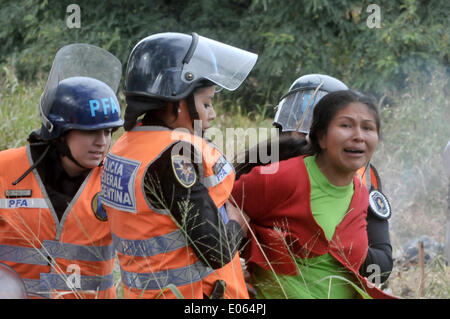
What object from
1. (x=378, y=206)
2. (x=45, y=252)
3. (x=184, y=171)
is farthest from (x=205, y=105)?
(x=45, y=252)

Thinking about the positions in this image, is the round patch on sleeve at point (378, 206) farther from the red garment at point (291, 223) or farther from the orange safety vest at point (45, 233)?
the orange safety vest at point (45, 233)

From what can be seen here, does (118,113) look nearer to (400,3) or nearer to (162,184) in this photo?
(162,184)

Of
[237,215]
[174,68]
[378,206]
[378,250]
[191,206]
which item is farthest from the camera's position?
[378,206]

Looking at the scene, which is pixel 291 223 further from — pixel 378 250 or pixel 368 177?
pixel 368 177

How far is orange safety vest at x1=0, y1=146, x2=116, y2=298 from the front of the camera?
Answer: 10.8 feet

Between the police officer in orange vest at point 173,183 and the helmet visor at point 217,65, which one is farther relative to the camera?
the helmet visor at point 217,65

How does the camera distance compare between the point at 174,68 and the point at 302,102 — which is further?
the point at 302,102

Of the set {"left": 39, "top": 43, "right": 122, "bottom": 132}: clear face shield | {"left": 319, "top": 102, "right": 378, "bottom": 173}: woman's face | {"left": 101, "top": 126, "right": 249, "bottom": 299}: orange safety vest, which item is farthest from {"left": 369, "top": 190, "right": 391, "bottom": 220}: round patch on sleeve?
{"left": 39, "top": 43, "right": 122, "bottom": 132}: clear face shield

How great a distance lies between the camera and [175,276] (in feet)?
8.96

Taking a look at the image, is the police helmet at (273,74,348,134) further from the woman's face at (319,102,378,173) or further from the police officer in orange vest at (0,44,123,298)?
the police officer in orange vest at (0,44,123,298)

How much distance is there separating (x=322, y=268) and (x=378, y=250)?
0.33 m

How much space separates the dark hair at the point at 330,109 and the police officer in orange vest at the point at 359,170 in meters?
0.37

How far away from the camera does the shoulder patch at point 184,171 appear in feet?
8.41

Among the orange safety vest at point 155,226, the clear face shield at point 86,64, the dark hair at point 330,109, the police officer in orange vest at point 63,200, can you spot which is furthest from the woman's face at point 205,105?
the clear face shield at point 86,64
